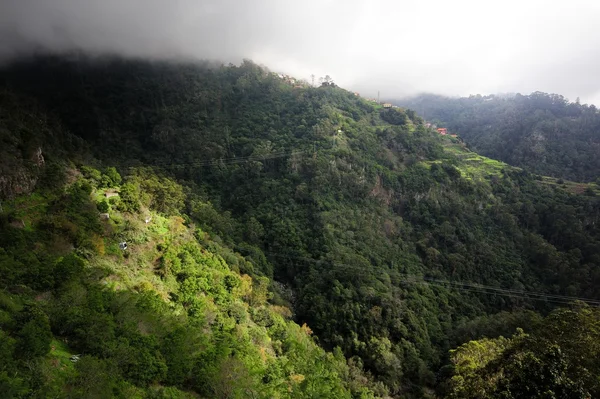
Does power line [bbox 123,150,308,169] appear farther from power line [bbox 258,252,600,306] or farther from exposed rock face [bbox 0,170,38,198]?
exposed rock face [bbox 0,170,38,198]

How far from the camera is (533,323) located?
3894 cm

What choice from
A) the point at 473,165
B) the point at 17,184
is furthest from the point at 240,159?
the point at 473,165

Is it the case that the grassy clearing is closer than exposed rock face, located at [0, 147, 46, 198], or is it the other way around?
exposed rock face, located at [0, 147, 46, 198]

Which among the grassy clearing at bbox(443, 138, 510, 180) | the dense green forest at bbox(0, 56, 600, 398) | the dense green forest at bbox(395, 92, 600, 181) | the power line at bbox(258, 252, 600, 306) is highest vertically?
the dense green forest at bbox(395, 92, 600, 181)

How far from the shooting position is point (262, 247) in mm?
53438

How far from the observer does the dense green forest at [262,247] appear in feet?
66.4

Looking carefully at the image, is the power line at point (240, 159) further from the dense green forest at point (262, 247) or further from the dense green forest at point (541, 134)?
the dense green forest at point (541, 134)

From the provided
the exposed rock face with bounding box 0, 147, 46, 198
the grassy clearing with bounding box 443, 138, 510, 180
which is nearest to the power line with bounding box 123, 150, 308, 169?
the exposed rock face with bounding box 0, 147, 46, 198

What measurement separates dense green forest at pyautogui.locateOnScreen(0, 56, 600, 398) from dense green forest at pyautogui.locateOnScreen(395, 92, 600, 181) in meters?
22.2

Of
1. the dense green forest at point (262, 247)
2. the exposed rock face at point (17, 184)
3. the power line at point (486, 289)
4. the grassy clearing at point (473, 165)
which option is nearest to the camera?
the dense green forest at point (262, 247)

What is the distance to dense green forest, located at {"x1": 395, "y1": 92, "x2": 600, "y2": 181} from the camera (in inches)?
3686

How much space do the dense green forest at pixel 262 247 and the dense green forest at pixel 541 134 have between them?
73.0ft

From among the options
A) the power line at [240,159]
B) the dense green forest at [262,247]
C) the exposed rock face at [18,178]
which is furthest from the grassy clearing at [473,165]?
the exposed rock face at [18,178]

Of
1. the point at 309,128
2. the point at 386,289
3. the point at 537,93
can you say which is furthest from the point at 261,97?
the point at 537,93
